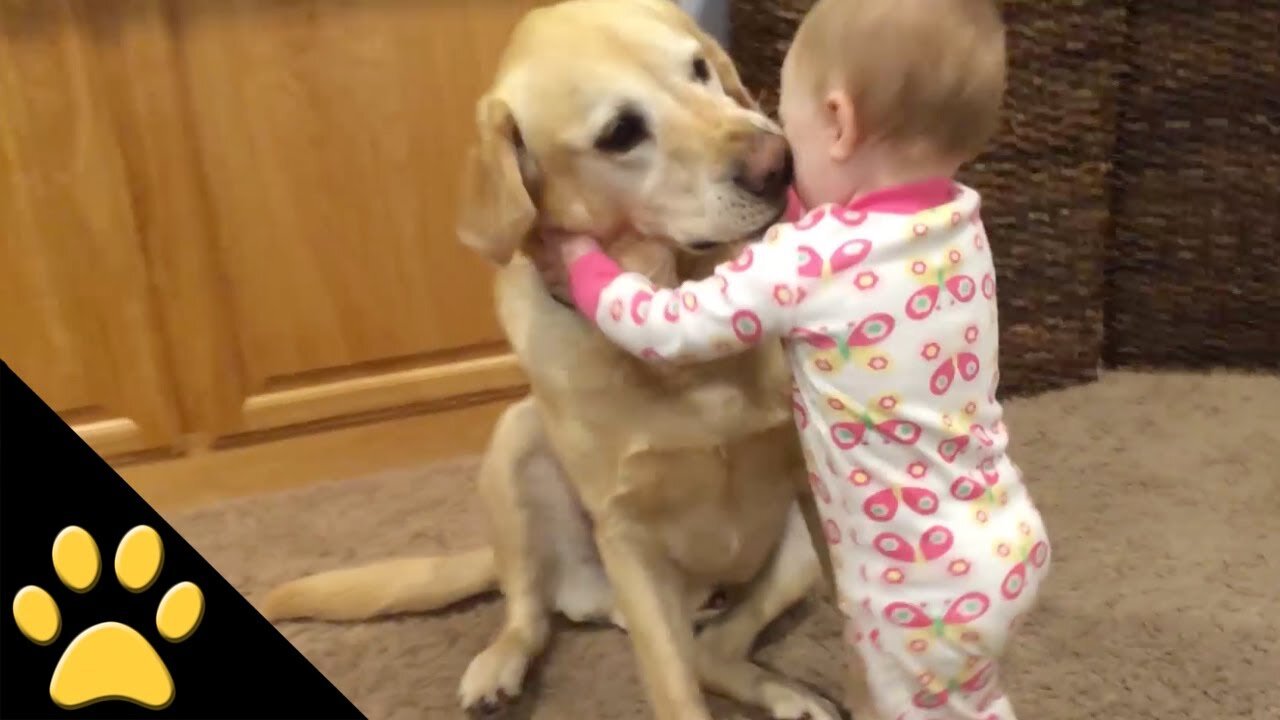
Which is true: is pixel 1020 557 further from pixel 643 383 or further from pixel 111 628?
pixel 111 628

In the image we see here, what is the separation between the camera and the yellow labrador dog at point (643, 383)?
3.21 feet

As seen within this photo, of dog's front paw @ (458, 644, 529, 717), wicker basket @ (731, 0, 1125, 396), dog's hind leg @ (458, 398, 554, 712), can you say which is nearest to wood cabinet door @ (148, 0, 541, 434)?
wicker basket @ (731, 0, 1125, 396)

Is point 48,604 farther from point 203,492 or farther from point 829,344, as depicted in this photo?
point 203,492

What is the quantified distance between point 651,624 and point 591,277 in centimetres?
37

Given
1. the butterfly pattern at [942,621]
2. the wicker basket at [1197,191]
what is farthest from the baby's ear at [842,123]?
the wicker basket at [1197,191]

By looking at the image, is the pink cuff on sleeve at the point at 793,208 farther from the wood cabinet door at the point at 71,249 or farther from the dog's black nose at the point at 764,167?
the wood cabinet door at the point at 71,249

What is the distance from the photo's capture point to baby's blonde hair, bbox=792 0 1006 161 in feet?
2.67

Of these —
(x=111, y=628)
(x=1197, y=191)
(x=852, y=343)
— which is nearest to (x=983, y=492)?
(x=852, y=343)

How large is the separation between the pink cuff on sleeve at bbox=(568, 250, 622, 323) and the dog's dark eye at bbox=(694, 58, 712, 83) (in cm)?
18

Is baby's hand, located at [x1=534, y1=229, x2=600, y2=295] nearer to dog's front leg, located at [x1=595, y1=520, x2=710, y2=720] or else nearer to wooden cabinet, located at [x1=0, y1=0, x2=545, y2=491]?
dog's front leg, located at [x1=595, y1=520, x2=710, y2=720]

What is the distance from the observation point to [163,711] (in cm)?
38

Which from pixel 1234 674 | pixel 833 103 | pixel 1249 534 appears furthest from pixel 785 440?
pixel 1249 534

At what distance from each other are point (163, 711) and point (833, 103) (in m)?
0.63

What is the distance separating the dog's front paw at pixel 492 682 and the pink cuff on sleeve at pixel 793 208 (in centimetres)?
59
